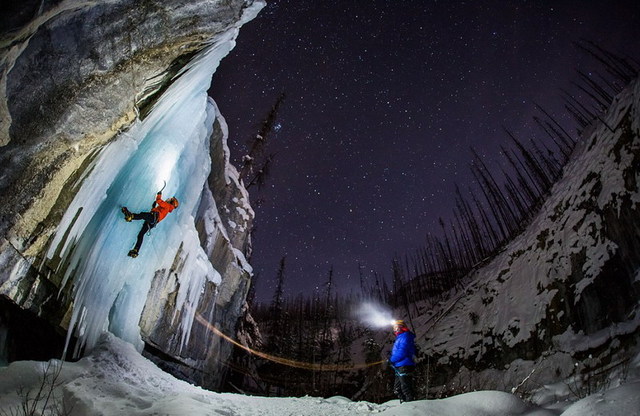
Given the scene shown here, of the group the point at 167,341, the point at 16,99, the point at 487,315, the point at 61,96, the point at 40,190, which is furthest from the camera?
the point at 487,315

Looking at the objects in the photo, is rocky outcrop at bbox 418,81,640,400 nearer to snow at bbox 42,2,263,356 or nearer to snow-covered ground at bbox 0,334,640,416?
snow-covered ground at bbox 0,334,640,416

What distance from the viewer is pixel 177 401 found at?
414cm

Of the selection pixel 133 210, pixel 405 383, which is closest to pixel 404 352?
pixel 405 383

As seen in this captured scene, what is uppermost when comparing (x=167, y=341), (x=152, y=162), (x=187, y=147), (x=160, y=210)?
(x=187, y=147)

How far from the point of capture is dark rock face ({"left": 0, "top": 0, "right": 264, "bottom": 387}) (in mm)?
3893

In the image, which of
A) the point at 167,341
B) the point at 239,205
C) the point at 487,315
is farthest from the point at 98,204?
the point at 487,315

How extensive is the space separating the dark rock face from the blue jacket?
568 centimetres

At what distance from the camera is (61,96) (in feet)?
14.5

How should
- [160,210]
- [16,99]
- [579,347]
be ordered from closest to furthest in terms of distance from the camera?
[16,99], [160,210], [579,347]

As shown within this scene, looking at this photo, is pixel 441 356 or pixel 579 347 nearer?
pixel 579 347

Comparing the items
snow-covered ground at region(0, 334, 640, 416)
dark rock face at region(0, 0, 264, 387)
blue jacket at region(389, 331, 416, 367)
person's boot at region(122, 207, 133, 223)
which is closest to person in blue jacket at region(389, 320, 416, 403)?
blue jacket at region(389, 331, 416, 367)

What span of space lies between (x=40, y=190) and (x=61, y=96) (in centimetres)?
142

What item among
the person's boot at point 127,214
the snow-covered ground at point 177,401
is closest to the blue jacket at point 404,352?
the snow-covered ground at point 177,401

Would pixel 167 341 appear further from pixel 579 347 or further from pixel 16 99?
pixel 579 347
